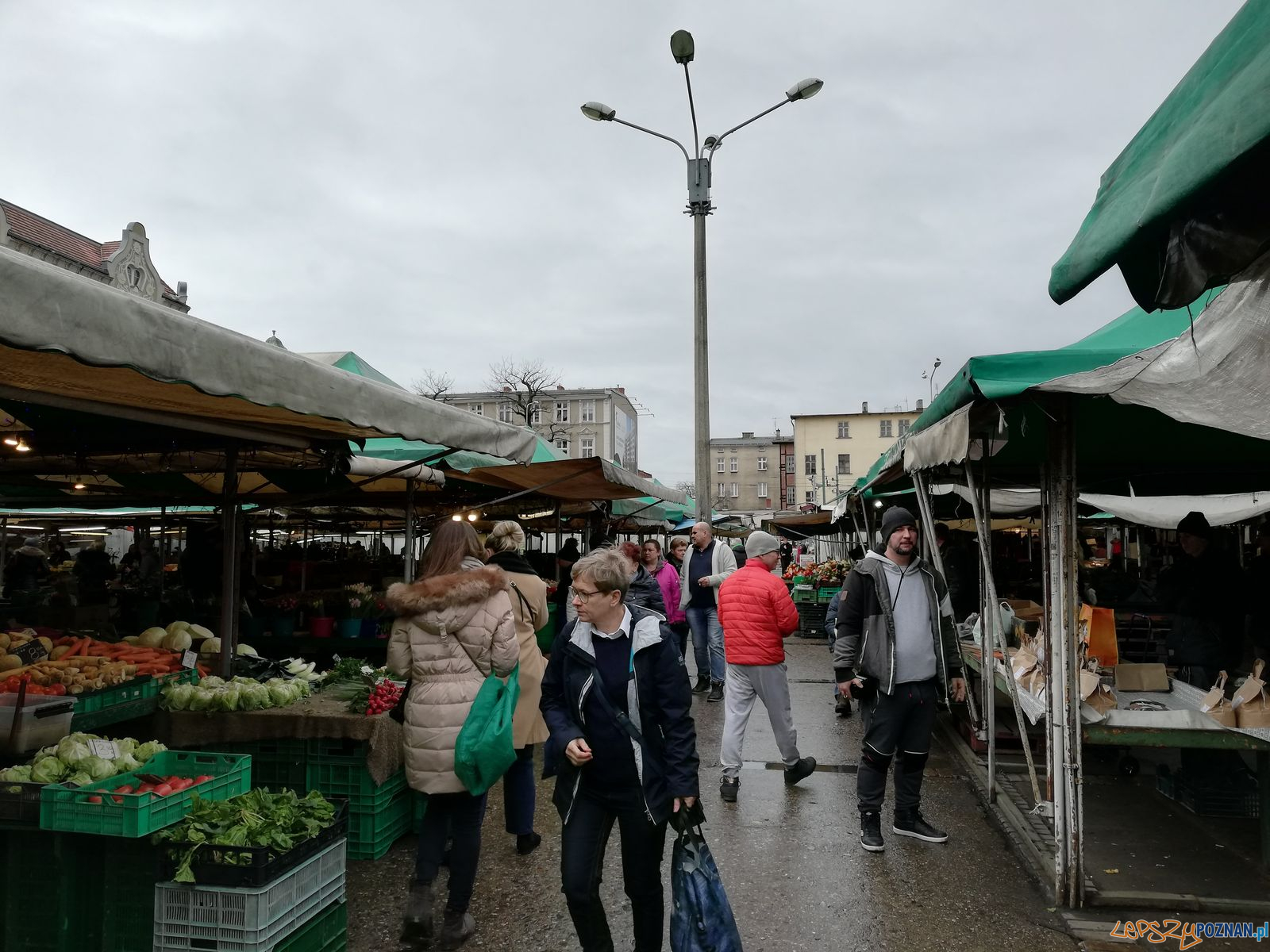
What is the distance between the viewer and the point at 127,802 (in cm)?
319

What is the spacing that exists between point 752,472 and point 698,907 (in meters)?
94.5

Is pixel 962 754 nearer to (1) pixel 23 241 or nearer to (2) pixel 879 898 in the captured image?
(2) pixel 879 898

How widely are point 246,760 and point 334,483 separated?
3.68 metres

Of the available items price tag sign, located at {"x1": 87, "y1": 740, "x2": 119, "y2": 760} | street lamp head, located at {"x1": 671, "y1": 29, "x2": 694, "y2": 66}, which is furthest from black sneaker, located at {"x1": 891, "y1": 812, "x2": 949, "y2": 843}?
street lamp head, located at {"x1": 671, "y1": 29, "x2": 694, "y2": 66}

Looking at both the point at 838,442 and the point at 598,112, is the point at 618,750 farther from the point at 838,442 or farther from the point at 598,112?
the point at 838,442

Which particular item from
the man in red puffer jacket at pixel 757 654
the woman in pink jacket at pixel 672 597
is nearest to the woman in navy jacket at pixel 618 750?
the man in red puffer jacket at pixel 757 654

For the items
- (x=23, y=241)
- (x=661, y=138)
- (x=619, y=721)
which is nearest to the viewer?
(x=619, y=721)

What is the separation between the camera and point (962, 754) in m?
7.27

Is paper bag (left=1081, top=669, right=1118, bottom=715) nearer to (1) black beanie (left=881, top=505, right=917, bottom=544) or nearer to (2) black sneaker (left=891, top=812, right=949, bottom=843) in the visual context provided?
(1) black beanie (left=881, top=505, right=917, bottom=544)

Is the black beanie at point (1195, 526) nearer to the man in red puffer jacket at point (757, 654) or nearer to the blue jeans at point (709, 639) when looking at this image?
the man in red puffer jacket at point (757, 654)

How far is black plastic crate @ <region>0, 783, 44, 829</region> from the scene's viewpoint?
3295 mm

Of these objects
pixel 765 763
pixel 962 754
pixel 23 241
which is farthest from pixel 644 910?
pixel 23 241

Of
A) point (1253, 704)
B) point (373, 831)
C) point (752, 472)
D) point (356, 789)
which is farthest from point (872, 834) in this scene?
point (752, 472)

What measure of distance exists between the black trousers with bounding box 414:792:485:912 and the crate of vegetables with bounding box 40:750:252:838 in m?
0.91
